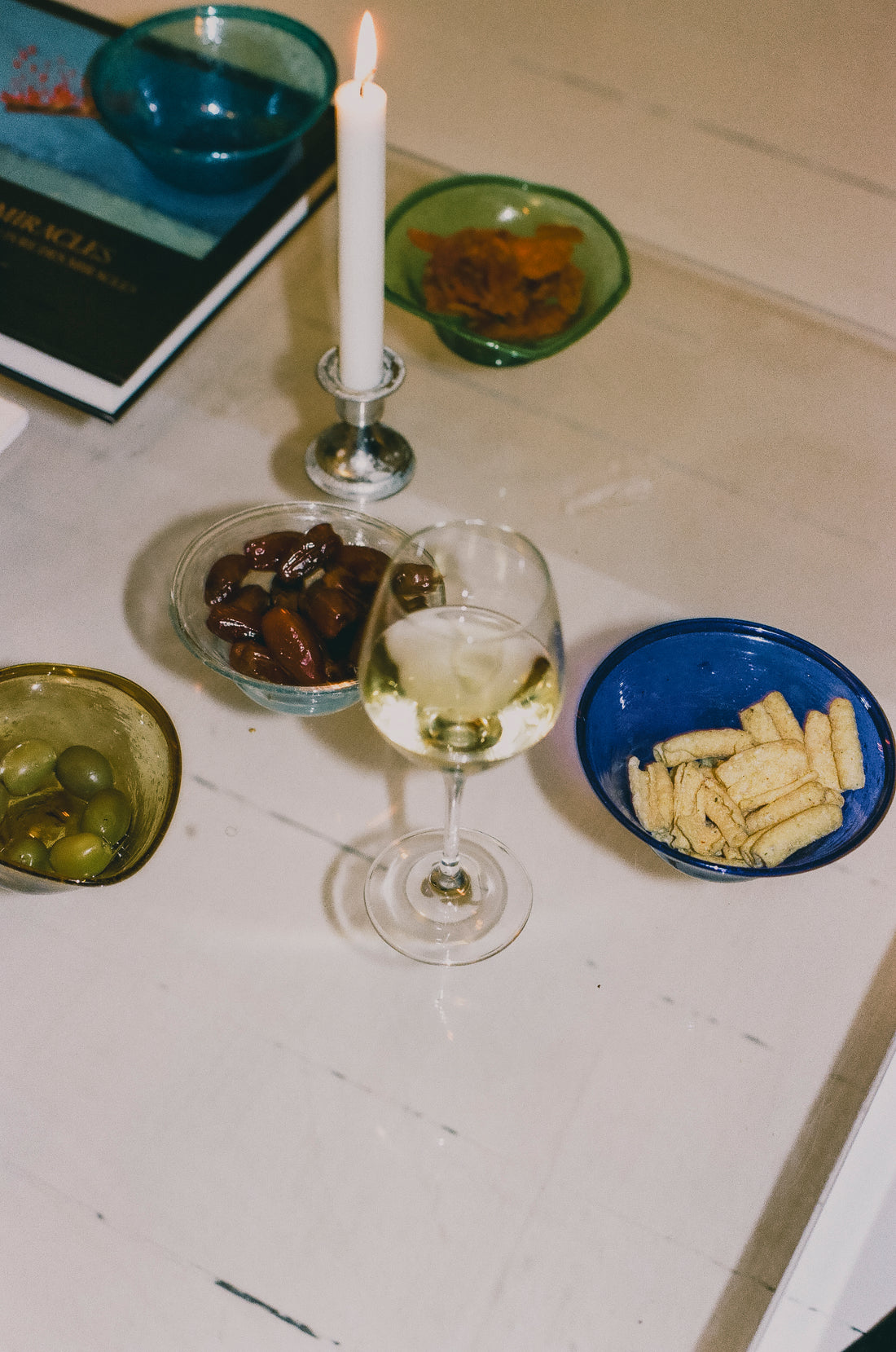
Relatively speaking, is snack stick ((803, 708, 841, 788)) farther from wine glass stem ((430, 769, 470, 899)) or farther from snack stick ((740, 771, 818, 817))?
wine glass stem ((430, 769, 470, 899))

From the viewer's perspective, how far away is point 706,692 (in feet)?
2.55

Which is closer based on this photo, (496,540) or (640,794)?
(496,540)

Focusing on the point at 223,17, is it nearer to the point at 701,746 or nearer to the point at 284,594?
the point at 284,594

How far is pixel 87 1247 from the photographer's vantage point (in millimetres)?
618

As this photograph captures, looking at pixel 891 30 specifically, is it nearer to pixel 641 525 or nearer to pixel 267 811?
pixel 641 525

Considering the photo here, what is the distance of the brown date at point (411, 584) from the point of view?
570 millimetres

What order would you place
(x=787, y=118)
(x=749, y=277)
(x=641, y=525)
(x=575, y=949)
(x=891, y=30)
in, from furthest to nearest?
(x=891, y=30) → (x=787, y=118) → (x=749, y=277) → (x=641, y=525) → (x=575, y=949)

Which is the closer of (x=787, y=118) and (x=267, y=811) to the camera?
(x=267, y=811)

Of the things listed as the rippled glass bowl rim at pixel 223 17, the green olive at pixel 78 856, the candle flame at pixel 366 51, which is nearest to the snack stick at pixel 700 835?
the green olive at pixel 78 856

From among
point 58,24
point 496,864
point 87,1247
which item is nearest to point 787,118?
point 58,24

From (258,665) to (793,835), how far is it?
1.05 ft

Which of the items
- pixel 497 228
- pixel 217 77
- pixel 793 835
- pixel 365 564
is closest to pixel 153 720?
pixel 365 564

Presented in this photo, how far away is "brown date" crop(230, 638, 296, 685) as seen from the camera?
689 mm

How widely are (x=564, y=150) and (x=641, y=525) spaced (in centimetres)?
46
